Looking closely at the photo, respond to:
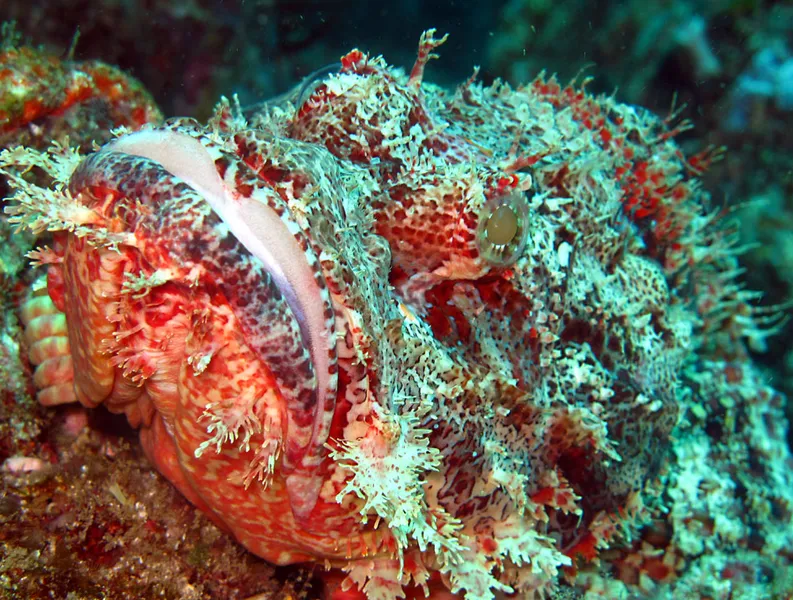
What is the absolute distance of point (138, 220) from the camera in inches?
76.9

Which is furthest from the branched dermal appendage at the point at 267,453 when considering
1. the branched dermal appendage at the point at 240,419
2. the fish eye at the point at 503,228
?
the fish eye at the point at 503,228

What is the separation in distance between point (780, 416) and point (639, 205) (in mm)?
2863

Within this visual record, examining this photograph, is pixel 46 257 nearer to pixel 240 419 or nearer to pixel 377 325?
pixel 240 419

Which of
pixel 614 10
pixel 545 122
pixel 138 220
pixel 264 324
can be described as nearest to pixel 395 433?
pixel 264 324

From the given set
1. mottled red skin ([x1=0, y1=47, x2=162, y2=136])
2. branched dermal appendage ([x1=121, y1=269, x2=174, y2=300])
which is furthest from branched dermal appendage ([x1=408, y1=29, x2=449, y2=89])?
mottled red skin ([x1=0, y1=47, x2=162, y2=136])

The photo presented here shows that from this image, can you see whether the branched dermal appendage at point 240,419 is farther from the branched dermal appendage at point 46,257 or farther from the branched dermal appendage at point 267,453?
the branched dermal appendage at point 46,257

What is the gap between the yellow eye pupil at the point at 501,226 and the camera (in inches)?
108

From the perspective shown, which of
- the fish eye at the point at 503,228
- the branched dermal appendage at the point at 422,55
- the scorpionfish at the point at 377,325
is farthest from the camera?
the branched dermal appendage at the point at 422,55

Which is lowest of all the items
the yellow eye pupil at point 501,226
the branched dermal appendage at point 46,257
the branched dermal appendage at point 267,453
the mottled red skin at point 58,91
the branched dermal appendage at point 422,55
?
the branched dermal appendage at point 267,453

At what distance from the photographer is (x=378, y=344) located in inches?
88.8

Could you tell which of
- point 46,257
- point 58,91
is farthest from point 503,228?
point 58,91

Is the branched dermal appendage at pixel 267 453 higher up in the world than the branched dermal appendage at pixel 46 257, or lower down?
lower down

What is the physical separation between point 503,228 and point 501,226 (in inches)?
0.7

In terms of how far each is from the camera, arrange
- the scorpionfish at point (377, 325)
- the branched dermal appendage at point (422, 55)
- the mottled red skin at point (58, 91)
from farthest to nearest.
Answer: the mottled red skin at point (58, 91)
the branched dermal appendage at point (422, 55)
the scorpionfish at point (377, 325)
